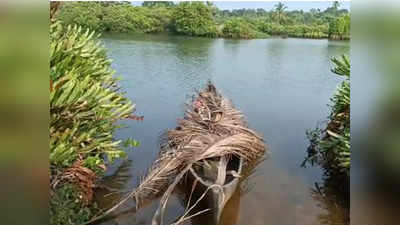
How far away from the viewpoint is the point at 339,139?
4871 mm

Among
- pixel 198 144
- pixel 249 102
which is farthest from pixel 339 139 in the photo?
pixel 249 102

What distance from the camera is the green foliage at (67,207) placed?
3.67 m

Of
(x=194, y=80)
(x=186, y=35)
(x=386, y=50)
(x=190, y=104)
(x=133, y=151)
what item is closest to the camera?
(x=386, y=50)

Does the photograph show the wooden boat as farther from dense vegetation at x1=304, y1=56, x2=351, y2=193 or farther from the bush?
the bush

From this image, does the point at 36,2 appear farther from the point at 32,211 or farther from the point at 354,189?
the point at 354,189

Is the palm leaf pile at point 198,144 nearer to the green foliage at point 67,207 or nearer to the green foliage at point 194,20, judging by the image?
the green foliage at point 67,207

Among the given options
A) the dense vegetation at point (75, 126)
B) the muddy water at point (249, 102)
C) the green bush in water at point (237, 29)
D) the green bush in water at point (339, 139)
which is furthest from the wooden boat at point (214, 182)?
the green bush in water at point (237, 29)

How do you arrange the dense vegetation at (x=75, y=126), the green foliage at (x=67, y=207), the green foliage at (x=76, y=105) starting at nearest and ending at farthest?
1. the green foliage at (x=76, y=105)
2. the dense vegetation at (x=75, y=126)
3. the green foliage at (x=67, y=207)

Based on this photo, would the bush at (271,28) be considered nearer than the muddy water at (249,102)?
No

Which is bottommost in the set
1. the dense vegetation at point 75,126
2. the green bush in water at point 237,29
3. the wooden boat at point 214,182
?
the wooden boat at point 214,182

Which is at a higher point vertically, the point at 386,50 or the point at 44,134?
the point at 386,50

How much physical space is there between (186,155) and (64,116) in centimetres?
231

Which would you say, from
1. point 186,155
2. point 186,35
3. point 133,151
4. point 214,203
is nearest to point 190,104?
point 133,151

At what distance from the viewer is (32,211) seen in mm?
821
